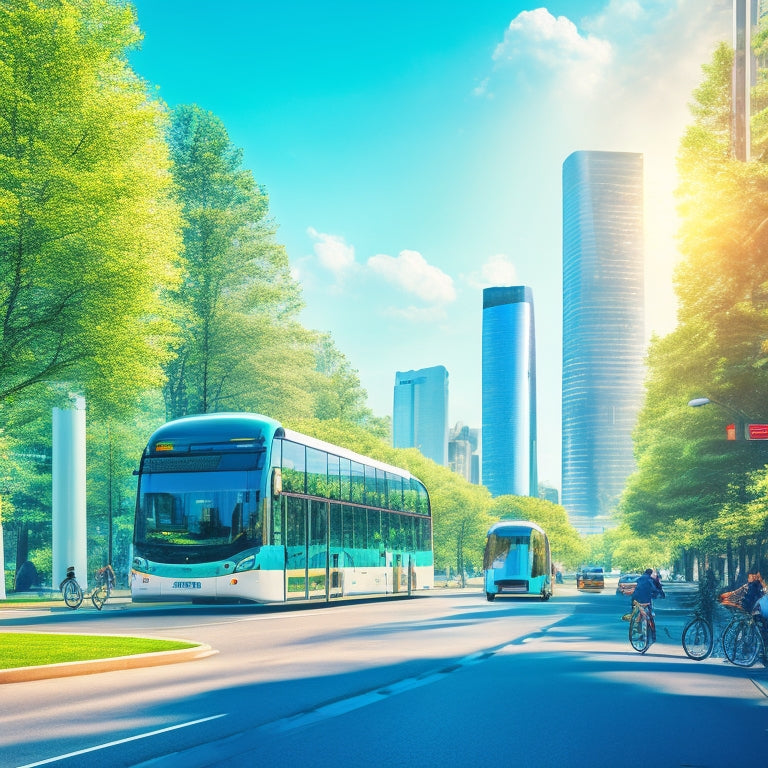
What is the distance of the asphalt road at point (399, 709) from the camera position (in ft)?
28.2

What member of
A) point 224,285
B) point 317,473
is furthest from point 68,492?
point 317,473

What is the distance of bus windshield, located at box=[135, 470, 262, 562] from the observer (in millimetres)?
26031

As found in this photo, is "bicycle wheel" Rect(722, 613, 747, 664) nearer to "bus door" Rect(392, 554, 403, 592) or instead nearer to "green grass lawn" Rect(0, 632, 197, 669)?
"green grass lawn" Rect(0, 632, 197, 669)

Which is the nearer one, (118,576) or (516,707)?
(516,707)

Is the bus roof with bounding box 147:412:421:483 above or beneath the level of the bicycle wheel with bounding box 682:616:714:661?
above

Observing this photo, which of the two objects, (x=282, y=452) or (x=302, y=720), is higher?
(x=282, y=452)

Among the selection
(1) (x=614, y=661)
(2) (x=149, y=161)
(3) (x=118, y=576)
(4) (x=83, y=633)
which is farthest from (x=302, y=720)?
(3) (x=118, y=576)

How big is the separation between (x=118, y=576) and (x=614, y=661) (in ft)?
182

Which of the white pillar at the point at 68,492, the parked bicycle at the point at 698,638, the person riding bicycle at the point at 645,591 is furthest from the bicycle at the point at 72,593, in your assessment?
the parked bicycle at the point at 698,638

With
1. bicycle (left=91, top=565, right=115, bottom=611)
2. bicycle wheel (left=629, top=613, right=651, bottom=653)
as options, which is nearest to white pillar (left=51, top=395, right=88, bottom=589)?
bicycle (left=91, top=565, right=115, bottom=611)

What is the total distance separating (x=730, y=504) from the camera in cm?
4366

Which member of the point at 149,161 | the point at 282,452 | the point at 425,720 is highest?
the point at 149,161

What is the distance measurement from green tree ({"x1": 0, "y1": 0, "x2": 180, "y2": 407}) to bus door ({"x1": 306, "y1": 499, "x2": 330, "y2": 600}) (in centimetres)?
616

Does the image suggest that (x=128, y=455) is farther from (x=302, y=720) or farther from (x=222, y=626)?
(x=302, y=720)
